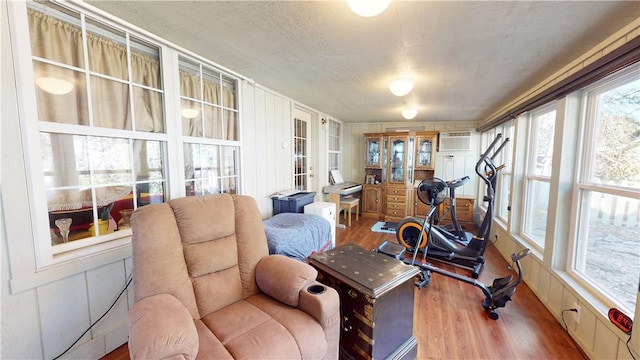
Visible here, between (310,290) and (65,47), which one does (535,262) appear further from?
(65,47)

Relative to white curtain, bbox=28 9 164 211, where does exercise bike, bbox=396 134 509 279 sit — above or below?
below

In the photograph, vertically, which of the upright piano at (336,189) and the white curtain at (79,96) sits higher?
the white curtain at (79,96)

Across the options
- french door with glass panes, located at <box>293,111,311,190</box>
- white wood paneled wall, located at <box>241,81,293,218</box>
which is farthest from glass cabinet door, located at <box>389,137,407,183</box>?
white wood paneled wall, located at <box>241,81,293,218</box>

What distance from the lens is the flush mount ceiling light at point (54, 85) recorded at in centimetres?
138

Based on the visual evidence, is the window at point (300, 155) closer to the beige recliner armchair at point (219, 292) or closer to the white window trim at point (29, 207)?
the beige recliner armchair at point (219, 292)

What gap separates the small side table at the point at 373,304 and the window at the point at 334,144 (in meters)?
3.68

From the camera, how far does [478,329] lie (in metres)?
1.94

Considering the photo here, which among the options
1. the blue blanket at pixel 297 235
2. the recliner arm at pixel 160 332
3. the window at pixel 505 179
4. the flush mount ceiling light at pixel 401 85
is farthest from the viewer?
the window at pixel 505 179

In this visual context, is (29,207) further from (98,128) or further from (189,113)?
(189,113)

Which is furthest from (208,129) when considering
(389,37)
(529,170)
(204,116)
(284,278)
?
(529,170)

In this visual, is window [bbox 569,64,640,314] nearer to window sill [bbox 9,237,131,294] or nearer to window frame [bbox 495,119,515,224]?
window frame [bbox 495,119,515,224]

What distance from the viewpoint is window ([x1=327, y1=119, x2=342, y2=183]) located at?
5.46 m

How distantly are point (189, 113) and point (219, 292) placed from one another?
161 centimetres

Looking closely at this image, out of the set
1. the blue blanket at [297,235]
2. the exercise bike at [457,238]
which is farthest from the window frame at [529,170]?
the blue blanket at [297,235]
